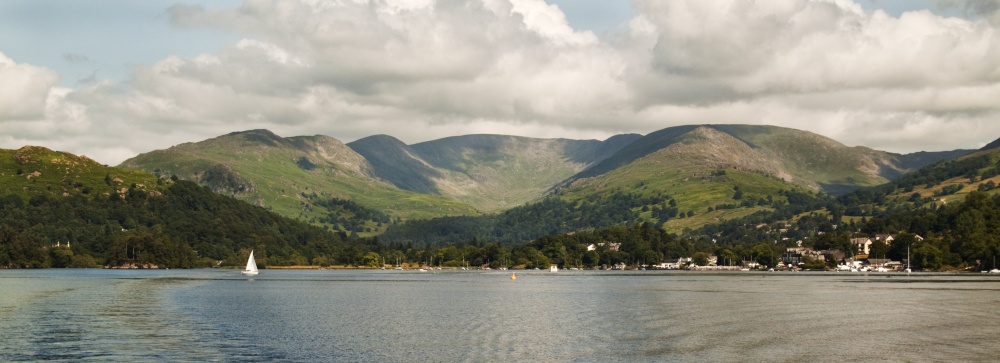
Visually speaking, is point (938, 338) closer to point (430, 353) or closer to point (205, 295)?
point (430, 353)

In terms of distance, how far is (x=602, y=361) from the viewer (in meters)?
65.9

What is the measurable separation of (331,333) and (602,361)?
3031 centimetres

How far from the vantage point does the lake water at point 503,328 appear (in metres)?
69.4

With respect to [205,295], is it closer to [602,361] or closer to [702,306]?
[702,306]

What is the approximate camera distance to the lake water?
69375 mm

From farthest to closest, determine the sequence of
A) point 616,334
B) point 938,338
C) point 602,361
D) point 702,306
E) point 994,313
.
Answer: point 702,306 < point 994,313 < point 616,334 < point 938,338 < point 602,361

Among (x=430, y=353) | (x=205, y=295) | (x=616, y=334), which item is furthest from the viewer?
(x=205, y=295)

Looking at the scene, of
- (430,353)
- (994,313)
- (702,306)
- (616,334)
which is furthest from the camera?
(702,306)

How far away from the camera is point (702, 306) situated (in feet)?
397

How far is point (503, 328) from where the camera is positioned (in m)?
90.8

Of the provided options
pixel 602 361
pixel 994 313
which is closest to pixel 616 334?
pixel 602 361

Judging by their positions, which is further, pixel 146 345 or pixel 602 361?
pixel 146 345

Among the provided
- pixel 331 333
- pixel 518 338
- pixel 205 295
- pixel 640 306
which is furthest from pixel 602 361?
pixel 205 295

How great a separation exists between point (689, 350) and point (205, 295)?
98.8 meters
